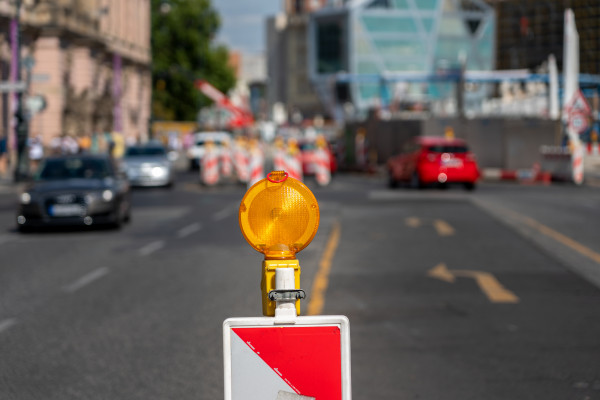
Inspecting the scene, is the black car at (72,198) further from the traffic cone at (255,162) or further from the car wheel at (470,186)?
the traffic cone at (255,162)

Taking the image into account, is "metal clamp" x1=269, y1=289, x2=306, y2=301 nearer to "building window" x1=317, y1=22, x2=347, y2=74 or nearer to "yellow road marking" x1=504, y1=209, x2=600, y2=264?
"yellow road marking" x1=504, y1=209, x2=600, y2=264

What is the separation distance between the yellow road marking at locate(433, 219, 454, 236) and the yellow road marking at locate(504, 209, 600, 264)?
1.43 m

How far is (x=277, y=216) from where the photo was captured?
10.0ft

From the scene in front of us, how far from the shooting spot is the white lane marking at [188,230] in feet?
55.8

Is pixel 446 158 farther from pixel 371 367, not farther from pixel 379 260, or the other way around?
pixel 371 367

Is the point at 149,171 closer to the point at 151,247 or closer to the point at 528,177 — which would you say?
the point at 528,177

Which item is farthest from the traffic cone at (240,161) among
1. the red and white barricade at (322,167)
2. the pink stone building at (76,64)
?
the pink stone building at (76,64)

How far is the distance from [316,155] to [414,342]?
26508 millimetres

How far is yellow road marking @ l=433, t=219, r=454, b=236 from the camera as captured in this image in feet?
54.3

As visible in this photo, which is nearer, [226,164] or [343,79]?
[226,164]

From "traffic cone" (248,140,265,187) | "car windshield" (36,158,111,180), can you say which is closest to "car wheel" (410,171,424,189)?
"traffic cone" (248,140,265,187)

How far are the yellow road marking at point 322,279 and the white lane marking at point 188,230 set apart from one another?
7.85 feet

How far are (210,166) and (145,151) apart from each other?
7.25ft

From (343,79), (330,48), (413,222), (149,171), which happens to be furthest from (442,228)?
(330,48)
